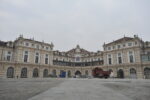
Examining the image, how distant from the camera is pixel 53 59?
5781 centimetres

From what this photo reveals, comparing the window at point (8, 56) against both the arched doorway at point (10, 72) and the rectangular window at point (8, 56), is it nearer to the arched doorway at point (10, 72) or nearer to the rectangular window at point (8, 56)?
the rectangular window at point (8, 56)

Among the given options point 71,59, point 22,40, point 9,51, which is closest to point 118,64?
point 71,59

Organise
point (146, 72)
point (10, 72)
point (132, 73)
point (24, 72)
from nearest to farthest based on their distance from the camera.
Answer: point (146, 72) → point (10, 72) → point (132, 73) → point (24, 72)

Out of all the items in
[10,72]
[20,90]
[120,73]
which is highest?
[20,90]

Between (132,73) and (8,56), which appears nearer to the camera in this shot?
(132,73)

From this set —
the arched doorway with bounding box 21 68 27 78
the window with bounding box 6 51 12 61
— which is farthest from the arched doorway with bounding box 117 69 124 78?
the window with bounding box 6 51 12 61

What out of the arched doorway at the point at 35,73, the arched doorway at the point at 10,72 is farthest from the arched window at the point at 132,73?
the arched doorway at the point at 10,72

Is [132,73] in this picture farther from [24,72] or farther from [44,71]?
[24,72]

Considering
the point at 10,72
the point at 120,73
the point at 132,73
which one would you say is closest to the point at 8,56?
the point at 10,72

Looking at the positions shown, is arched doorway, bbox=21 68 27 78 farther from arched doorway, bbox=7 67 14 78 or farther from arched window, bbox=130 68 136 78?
arched window, bbox=130 68 136 78

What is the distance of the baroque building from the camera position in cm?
4290

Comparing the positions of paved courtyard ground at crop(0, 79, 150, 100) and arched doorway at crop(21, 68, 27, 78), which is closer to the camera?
paved courtyard ground at crop(0, 79, 150, 100)

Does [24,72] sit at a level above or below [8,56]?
below

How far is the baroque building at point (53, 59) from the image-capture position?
141 feet
